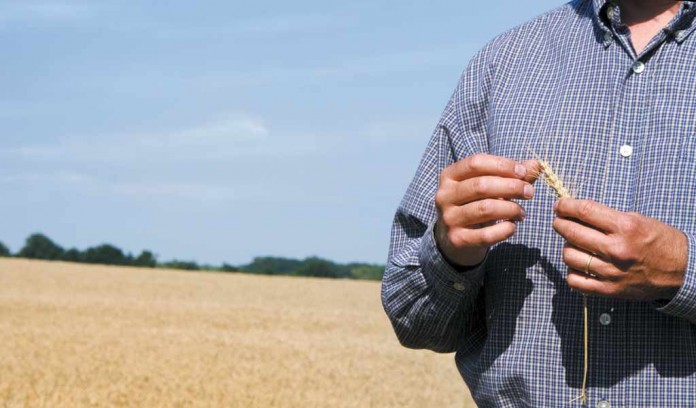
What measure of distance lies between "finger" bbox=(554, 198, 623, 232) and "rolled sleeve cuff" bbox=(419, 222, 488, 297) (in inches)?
9.3

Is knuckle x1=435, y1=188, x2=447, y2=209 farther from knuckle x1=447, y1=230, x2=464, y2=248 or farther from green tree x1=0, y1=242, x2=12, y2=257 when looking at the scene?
green tree x1=0, y1=242, x2=12, y2=257

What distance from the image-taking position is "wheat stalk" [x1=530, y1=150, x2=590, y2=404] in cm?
172

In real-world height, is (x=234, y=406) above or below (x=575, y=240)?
below

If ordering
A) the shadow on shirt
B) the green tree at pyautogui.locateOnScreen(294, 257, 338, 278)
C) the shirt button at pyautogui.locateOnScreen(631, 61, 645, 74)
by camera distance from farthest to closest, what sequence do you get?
the green tree at pyautogui.locateOnScreen(294, 257, 338, 278)
the shirt button at pyautogui.locateOnScreen(631, 61, 645, 74)
the shadow on shirt

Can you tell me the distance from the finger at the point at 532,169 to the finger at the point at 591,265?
0.13 meters

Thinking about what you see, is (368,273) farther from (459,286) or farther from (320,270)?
(459,286)

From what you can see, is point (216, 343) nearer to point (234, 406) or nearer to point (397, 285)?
point (234, 406)

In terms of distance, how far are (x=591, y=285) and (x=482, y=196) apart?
0.20 meters

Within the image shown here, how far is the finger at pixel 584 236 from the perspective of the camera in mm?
1586

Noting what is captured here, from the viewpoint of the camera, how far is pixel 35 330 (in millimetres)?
18641

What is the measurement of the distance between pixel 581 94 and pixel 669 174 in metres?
0.22

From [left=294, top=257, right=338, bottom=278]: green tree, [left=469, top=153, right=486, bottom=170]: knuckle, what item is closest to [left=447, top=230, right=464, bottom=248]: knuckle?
[left=469, top=153, right=486, bottom=170]: knuckle

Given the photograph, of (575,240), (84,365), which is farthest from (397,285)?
(84,365)

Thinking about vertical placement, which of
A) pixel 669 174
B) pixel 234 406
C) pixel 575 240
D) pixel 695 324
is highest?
pixel 669 174
